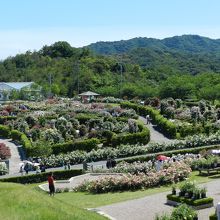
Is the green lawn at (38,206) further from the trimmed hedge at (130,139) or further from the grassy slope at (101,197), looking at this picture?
the trimmed hedge at (130,139)

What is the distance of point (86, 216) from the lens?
66.9 ft

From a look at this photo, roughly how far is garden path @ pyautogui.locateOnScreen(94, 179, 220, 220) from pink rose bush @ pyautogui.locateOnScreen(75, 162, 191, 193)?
2.75m

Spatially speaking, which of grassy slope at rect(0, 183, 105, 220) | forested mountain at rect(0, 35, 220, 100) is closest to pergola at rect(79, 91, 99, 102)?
forested mountain at rect(0, 35, 220, 100)

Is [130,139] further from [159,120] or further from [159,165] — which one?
[159,165]

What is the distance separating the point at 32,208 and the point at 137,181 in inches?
398

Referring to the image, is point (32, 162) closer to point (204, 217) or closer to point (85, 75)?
point (204, 217)

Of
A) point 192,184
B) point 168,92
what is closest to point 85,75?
point 168,92

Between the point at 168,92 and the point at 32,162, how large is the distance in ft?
159

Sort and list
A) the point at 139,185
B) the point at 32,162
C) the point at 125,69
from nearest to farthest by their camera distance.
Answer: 1. the point at 139,185
2. the point at 32,162
3. the point at 125,69

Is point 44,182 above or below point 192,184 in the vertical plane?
below

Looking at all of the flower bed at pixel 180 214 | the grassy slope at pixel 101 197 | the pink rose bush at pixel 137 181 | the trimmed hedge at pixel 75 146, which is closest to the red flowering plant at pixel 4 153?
the trimmed hedge at pixel 75 146

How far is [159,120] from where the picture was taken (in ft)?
193

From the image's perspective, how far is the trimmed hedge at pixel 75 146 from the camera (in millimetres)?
43484

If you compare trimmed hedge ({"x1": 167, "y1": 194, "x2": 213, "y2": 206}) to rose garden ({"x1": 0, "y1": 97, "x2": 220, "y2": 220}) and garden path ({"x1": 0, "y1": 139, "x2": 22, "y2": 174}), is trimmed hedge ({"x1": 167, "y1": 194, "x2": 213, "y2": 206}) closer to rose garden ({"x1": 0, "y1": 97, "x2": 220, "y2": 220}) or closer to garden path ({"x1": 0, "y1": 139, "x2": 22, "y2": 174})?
rose garden ({"x1": 0, "y1": 97, "x2": 220, "y2": 220})
